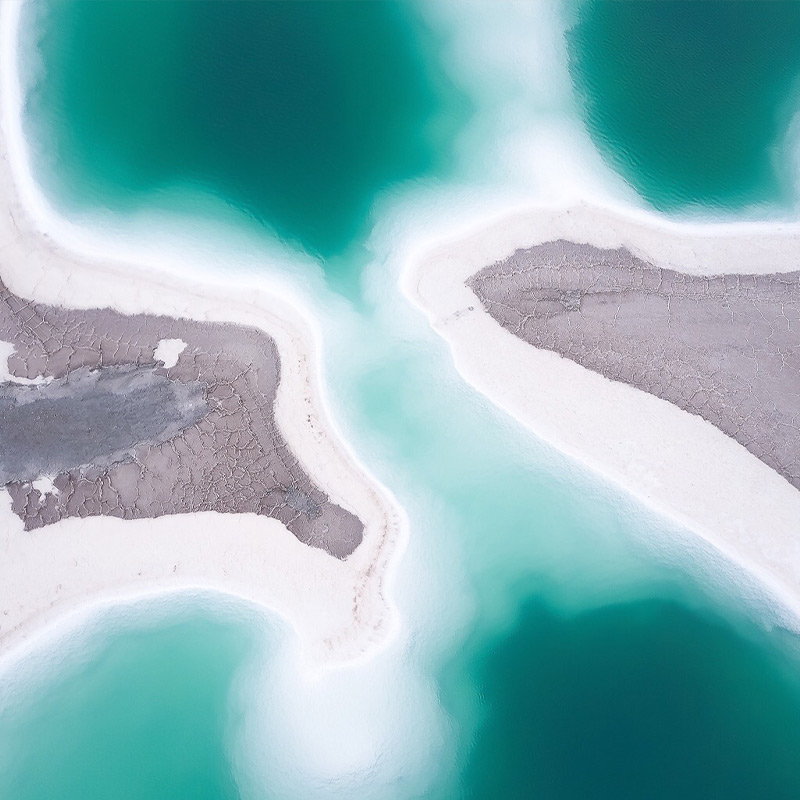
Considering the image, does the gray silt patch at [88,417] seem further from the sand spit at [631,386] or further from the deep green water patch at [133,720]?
the sand spit at [631,386]

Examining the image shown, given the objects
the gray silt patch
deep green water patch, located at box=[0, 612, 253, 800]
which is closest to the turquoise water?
deep green water patch, located at box=[0, 612, 253, 800]

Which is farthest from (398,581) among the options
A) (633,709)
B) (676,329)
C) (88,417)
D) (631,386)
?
(676,329)

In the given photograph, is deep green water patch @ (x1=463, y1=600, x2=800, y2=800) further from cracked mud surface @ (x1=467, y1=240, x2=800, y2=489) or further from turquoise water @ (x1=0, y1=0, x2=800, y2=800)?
cracked mud surface @ (x1=467, y1=240, x2=800, y2=489)

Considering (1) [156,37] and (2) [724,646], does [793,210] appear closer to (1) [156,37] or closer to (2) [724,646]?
(2) [724,646]

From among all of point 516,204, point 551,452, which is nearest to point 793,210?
point 516,204

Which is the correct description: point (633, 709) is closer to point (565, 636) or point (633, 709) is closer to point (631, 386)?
point (565, 636)

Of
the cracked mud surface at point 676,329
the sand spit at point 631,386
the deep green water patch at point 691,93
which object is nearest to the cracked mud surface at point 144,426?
the sand spit at point 631,386
